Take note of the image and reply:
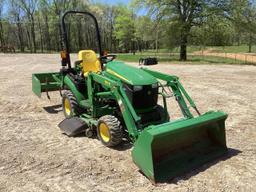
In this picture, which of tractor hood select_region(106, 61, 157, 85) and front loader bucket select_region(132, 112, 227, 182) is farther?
tractor hood select_region(106, 61, 157, 85)

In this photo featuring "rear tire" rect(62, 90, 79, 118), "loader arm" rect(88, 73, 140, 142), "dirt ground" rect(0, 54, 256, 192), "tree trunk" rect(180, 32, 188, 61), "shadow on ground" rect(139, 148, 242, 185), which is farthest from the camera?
"tree trunk" rect(180, 32, 188, 61)

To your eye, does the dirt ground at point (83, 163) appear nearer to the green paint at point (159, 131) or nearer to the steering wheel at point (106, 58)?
the green paint at point (159, 131)

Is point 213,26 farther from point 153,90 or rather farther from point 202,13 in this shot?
Result: point 153,90

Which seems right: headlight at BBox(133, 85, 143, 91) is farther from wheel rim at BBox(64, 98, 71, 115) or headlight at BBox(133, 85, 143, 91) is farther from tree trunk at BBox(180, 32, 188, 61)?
tree trunk at BBox(180, 32, 188, 61)

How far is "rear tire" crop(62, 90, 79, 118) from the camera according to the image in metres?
5.87

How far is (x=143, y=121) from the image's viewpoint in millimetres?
4816

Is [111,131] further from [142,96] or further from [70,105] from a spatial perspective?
[70,105]

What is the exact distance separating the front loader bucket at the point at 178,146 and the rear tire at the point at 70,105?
217 centimetres

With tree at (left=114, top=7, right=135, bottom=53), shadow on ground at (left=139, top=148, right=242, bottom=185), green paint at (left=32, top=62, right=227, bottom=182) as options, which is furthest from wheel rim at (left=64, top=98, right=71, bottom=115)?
tree at (left=114, top=7, right=135, bottom=53)

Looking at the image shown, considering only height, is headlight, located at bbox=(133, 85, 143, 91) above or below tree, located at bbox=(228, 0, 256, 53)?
below

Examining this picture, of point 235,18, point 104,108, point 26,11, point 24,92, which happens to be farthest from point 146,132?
point 26,11

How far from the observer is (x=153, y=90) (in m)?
4.72

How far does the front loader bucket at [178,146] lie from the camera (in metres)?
3.78

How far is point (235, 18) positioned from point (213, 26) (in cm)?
165
